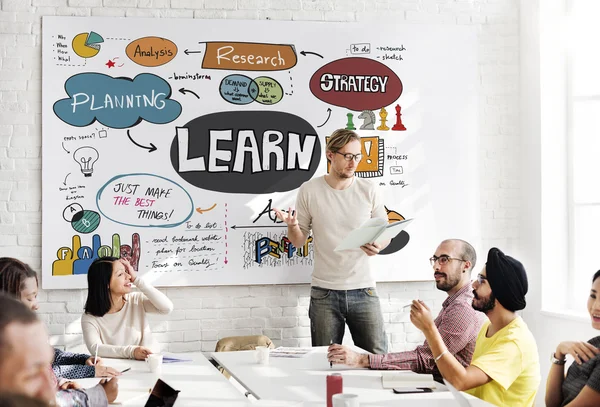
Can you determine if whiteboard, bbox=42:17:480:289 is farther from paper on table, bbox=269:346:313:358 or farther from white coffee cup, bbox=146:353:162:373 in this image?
white coffee cup, bbox=146:353:162:373

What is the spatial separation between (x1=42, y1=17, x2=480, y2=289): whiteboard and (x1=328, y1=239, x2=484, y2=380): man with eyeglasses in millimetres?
1973

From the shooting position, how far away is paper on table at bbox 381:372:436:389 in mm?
3164

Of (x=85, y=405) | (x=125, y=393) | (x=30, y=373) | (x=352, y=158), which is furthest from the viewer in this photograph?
(x=352, y=158)

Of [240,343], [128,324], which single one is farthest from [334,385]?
[240,343]

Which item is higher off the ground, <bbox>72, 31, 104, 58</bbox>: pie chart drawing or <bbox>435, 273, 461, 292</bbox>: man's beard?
<bbox>72, 31, 104, 58</bbox>: pie chart drawing

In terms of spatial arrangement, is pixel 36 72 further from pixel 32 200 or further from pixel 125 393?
pixel 125 393

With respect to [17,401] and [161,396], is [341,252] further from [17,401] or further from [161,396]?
[17,401]

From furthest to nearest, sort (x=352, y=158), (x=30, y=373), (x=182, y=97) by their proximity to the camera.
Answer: (x=182, y=97) → (x=352, y=158) → (x=30, y=373)

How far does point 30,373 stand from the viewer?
1239 millimetres

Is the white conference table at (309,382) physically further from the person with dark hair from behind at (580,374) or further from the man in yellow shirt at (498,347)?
the person with dark hair from behind at (580,374)

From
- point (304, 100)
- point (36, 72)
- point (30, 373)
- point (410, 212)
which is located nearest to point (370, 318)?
point (410, 212)

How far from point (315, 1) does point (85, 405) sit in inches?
153

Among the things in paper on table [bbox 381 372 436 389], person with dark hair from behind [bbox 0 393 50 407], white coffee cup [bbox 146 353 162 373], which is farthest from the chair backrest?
person with dark hair from behind [bbox 0 393 50 407]

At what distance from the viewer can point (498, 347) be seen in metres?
3.18
